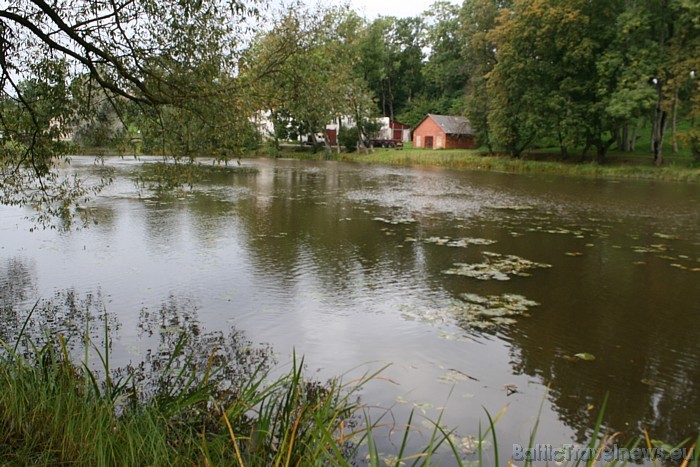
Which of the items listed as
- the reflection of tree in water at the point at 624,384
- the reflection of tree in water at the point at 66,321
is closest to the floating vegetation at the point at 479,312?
the reflection of tree in water at the point at 624,384

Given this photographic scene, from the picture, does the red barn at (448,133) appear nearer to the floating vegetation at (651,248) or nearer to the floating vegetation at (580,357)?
the floating vegetation at (651,248)

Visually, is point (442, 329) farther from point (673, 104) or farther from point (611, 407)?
point (673, 104)

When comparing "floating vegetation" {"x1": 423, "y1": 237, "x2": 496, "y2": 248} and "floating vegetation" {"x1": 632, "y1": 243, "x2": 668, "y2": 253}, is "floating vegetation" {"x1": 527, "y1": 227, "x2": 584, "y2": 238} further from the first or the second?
"floating vegetation" {"x1": 423, "y1": 237, "x2": 496, "y2": 248}

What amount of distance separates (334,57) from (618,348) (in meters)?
6.31

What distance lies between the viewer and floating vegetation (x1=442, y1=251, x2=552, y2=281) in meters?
9.91

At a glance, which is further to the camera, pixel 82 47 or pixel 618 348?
pixel 82 47

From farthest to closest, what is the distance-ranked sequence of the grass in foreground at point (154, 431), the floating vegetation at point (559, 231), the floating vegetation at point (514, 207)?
the floating vegetation at point (514, 207)
the floating vegetation at point (559, 231)
the grass in foreground at point (154, 431)

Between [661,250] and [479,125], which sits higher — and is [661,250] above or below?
below

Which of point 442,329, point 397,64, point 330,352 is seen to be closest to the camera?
point 330,352

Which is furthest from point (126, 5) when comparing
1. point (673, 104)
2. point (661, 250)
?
point (673, 104)

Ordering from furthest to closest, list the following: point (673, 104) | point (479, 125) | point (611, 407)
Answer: point (479, 125) → point (673, 104) → point (611, 407)

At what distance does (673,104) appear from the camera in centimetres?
3478

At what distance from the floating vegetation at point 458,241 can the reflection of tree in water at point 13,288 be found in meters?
8.42

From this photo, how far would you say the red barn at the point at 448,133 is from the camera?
60.9 metres
